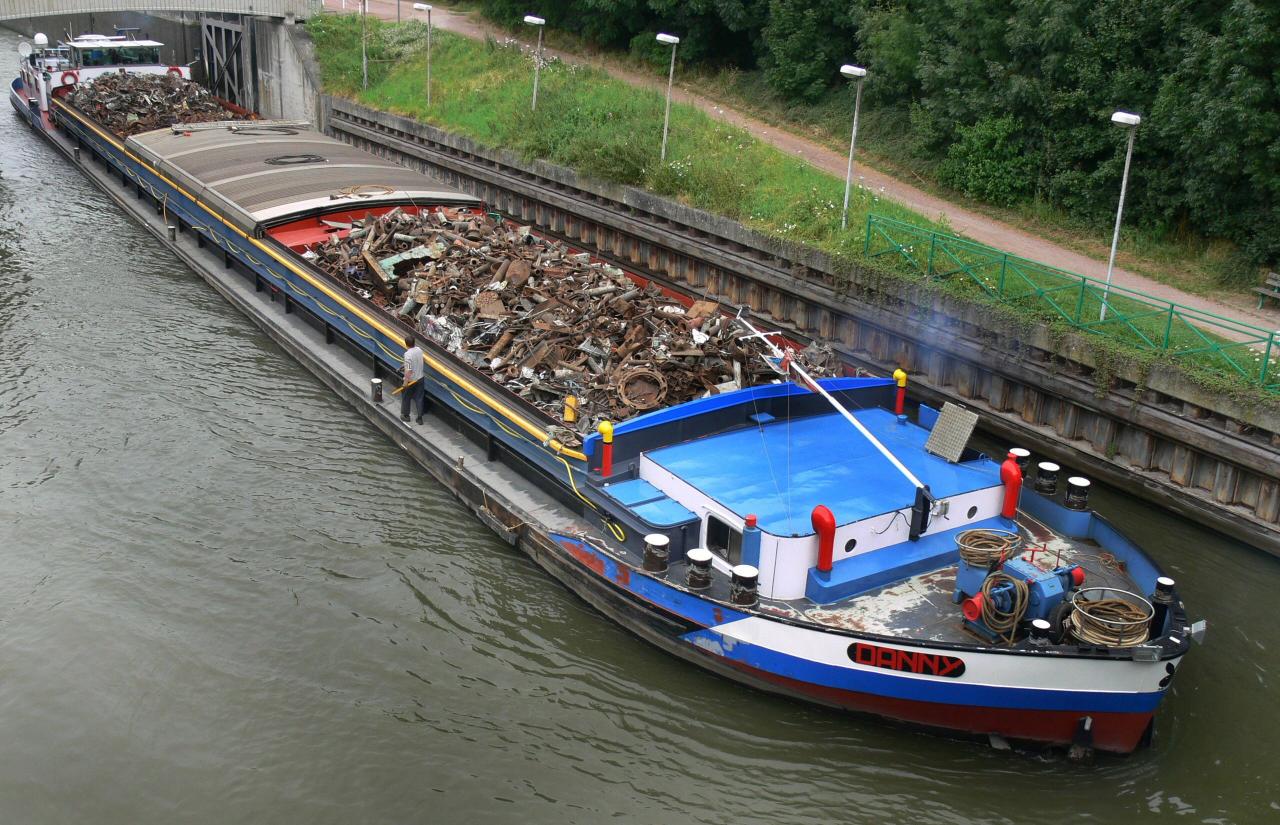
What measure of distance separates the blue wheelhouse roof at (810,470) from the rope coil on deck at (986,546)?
2.84ft

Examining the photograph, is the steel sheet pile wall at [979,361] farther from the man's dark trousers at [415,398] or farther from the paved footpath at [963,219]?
the man's dark trousers at [415,398]

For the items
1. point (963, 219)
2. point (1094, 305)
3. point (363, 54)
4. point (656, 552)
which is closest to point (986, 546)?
point (656, 552)

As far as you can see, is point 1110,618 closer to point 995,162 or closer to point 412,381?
point 412,381

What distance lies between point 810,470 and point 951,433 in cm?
187

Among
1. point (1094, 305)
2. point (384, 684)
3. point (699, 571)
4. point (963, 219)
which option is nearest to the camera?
point (699, 571)

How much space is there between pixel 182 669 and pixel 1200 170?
→ 71.7 ft

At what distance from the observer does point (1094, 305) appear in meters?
20.1

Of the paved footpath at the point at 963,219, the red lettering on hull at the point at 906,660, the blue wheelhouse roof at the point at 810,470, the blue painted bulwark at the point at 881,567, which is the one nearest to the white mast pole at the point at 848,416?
the blue wheelhouse roof at the point at 810,470

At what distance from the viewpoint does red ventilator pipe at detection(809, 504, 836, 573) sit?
12328 mm

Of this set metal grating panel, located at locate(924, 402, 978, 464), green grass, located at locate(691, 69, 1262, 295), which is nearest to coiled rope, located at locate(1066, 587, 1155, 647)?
metal grating panel, located at locate(924, 402, 978, 464)

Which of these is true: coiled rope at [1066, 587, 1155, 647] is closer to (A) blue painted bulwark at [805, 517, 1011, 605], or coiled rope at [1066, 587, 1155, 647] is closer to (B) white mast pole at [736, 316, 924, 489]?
(A) blue painted bulwark at [805, 517, 1011, 605]

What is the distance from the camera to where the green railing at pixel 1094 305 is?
1762 cm

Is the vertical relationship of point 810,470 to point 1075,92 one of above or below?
below

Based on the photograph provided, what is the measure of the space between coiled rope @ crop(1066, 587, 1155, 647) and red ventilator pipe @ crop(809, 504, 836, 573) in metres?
2.52
